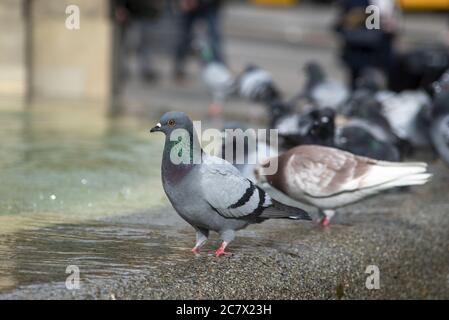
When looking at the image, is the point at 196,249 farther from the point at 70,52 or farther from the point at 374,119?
the point at 70,52

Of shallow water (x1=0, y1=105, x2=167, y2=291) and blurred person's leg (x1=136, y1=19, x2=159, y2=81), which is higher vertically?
blurred person's leg (x1=136, y1=19, x2=159, y2=81)

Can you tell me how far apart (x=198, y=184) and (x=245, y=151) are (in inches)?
69.4

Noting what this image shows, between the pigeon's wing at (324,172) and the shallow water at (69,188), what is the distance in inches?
35.6

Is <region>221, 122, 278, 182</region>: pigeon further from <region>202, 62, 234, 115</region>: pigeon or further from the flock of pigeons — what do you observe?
<region>202, 62, 234, 115</region>: pigeon

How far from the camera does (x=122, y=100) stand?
38.3 feet

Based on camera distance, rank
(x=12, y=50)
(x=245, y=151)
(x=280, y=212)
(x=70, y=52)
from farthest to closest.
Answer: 1. (x=70, y=52)
2. (x=12, y=50)
3. (x=245, y=151)
4. (x=280, y=212)

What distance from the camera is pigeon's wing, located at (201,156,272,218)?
487cm

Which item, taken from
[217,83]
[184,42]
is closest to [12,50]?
[217,83]

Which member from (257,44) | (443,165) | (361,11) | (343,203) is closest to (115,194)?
(343,203)

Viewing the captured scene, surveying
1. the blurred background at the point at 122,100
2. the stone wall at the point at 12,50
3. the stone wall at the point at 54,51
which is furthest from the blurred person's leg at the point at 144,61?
the stone wall at the point at 12,50

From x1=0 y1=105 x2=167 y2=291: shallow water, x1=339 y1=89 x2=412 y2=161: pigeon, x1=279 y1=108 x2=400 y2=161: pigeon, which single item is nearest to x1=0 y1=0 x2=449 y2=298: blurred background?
x1=0 y1=105 x2=167 y2=291: shallow water

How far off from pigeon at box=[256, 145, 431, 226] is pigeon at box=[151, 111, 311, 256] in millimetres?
899

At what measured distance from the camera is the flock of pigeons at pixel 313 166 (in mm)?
4879

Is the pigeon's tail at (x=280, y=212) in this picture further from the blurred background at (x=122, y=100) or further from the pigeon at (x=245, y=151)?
the pigeon at (x=245, y=151)
